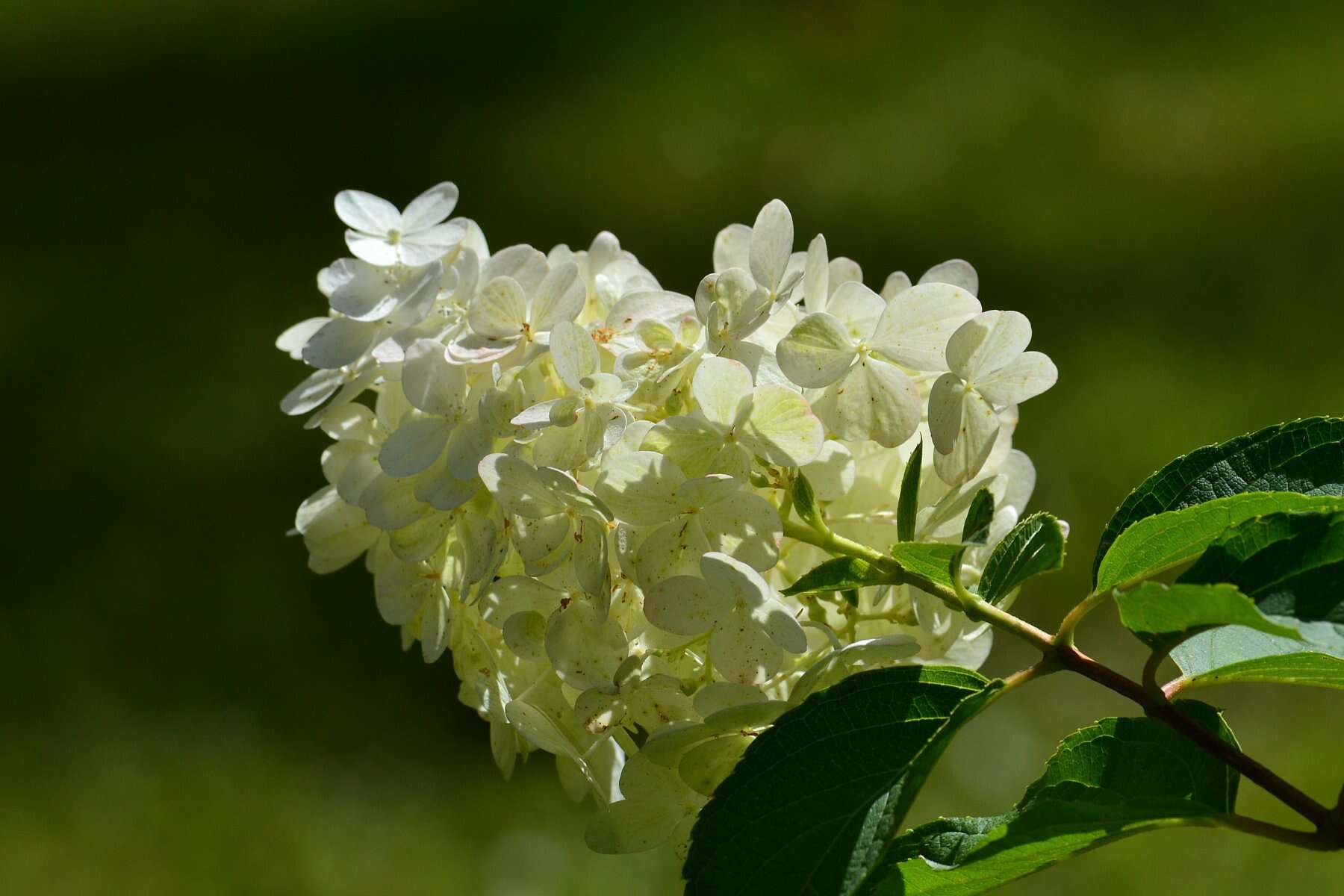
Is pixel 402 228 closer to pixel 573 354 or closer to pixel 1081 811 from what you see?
pixel 573 354

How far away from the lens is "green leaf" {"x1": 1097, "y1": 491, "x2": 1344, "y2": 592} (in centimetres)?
54

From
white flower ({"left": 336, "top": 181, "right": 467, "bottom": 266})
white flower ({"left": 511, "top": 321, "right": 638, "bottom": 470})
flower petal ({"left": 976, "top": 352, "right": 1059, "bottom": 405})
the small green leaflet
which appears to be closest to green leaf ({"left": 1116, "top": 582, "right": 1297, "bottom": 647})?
the small green leaflet

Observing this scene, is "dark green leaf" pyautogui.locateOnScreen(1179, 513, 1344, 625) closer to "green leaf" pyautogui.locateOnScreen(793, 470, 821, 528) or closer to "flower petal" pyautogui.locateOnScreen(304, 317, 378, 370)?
"green leaf" pyautogui.locateOnScreen(793, 470, 821, 528)

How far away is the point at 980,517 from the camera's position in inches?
21.4

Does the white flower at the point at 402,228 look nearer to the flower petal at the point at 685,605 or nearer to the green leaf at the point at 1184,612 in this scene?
the flower petal at the point at 685,605

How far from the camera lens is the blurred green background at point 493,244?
1.97m

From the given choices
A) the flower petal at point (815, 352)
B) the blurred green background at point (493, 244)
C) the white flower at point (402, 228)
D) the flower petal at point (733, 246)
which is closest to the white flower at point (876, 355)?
the flower petal at point (815, 352)

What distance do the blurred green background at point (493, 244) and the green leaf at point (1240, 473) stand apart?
4.42 ft

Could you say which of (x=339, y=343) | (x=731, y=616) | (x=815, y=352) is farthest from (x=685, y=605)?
(x=339, y=343)

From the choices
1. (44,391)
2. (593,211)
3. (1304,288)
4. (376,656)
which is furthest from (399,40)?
(1304,288)

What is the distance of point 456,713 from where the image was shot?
2162 millimetres

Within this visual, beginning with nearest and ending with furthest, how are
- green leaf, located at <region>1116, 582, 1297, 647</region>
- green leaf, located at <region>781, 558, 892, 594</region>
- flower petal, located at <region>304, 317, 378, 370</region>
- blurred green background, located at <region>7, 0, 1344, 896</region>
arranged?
green leaf, located at <region>1116, 582, 1297, 647</region>, green leaf, located at <region>781, 558, 892, 594</region>, flower petal, located at <region>304, 317, 378, 370</region>, blurred green background, located at <region>7, 0, 1344, 896</region>

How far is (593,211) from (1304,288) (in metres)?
1.56

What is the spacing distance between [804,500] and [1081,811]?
0.17 meters
